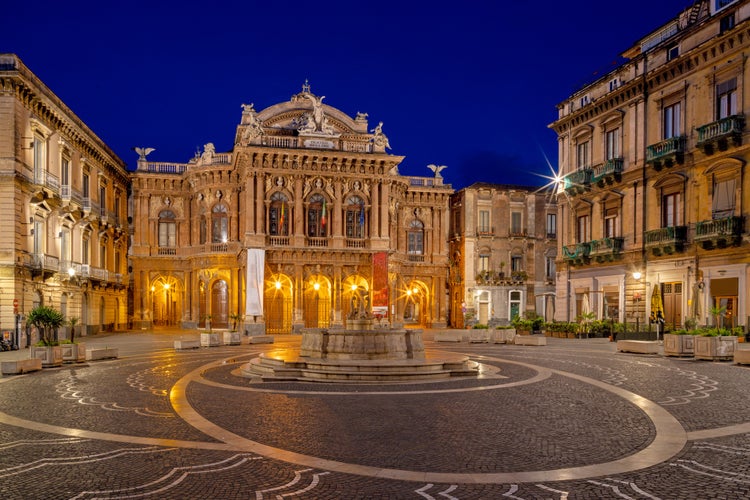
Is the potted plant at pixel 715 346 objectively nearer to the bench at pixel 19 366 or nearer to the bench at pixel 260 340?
the bench at pixel 260 340

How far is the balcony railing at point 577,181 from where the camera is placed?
3594cm

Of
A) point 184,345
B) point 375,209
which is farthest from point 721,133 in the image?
point 184,345

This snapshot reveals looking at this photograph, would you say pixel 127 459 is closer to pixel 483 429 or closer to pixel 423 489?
pixel 423 489

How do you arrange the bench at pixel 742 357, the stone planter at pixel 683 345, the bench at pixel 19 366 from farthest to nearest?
the stone planter at pixel 683 345
the bench at pixel 742 357
the bench at pixel 19 366

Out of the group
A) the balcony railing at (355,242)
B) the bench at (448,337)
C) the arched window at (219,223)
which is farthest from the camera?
the arched window at (219,223)

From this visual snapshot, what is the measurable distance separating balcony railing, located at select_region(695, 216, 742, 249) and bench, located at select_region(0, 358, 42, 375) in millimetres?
27431

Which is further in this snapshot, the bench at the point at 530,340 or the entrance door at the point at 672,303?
the entrance door at the point at 672,303

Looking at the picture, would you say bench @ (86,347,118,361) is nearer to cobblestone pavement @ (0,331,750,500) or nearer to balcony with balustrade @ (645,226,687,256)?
cobblestone pavement @ (0,331,750,500)

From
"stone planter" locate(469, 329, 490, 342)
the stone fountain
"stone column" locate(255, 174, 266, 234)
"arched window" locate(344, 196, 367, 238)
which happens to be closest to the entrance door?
"stone planter" locate(469, 329, 490, 342)

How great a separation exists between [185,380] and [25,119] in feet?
69.1

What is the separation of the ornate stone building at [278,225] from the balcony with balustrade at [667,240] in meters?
18.0

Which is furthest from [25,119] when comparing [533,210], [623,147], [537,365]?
[533,210]

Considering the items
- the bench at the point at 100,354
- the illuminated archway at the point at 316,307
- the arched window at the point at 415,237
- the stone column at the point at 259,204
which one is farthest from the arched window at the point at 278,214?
the bench at the point at 100,354

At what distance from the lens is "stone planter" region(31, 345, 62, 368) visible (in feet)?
63.0
